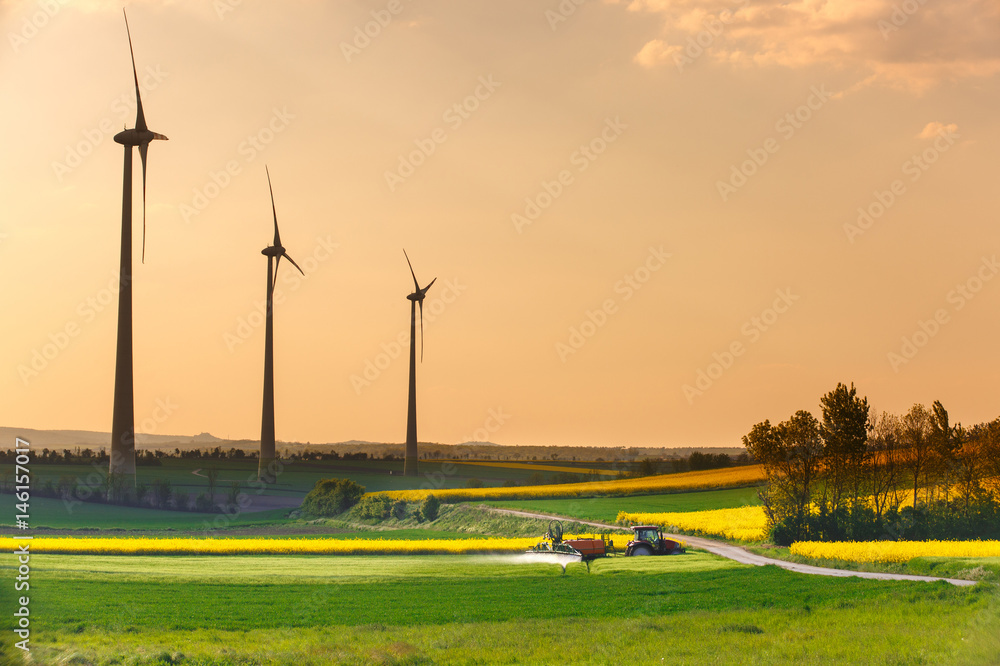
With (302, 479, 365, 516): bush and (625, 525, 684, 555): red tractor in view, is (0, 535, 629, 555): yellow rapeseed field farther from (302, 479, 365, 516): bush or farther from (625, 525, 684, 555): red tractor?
(302, 479, 365, 516): bush

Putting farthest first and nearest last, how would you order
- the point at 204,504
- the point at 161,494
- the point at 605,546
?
the point at 204,504 → the point at 161,494 → the point at 605,546

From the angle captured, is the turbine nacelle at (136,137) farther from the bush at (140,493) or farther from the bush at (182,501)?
the bush at (182,501)

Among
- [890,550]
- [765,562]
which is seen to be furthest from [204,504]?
[890,550]

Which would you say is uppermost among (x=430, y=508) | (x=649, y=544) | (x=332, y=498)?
(x=649, y=544)

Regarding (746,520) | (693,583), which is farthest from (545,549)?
(746,520)

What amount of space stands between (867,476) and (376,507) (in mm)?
58079

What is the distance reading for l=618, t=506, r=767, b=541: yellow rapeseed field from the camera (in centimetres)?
7469

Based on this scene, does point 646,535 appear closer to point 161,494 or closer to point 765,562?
point 765,562

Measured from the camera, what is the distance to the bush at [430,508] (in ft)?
349

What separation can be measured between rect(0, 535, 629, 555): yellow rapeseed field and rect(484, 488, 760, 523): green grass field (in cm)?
2334

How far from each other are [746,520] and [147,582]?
51.4 metres

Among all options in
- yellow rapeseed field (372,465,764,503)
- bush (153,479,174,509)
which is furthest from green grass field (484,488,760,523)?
bush (153,479,174,509)

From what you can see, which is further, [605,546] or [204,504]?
[204,504]

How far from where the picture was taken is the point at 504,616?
126ft
